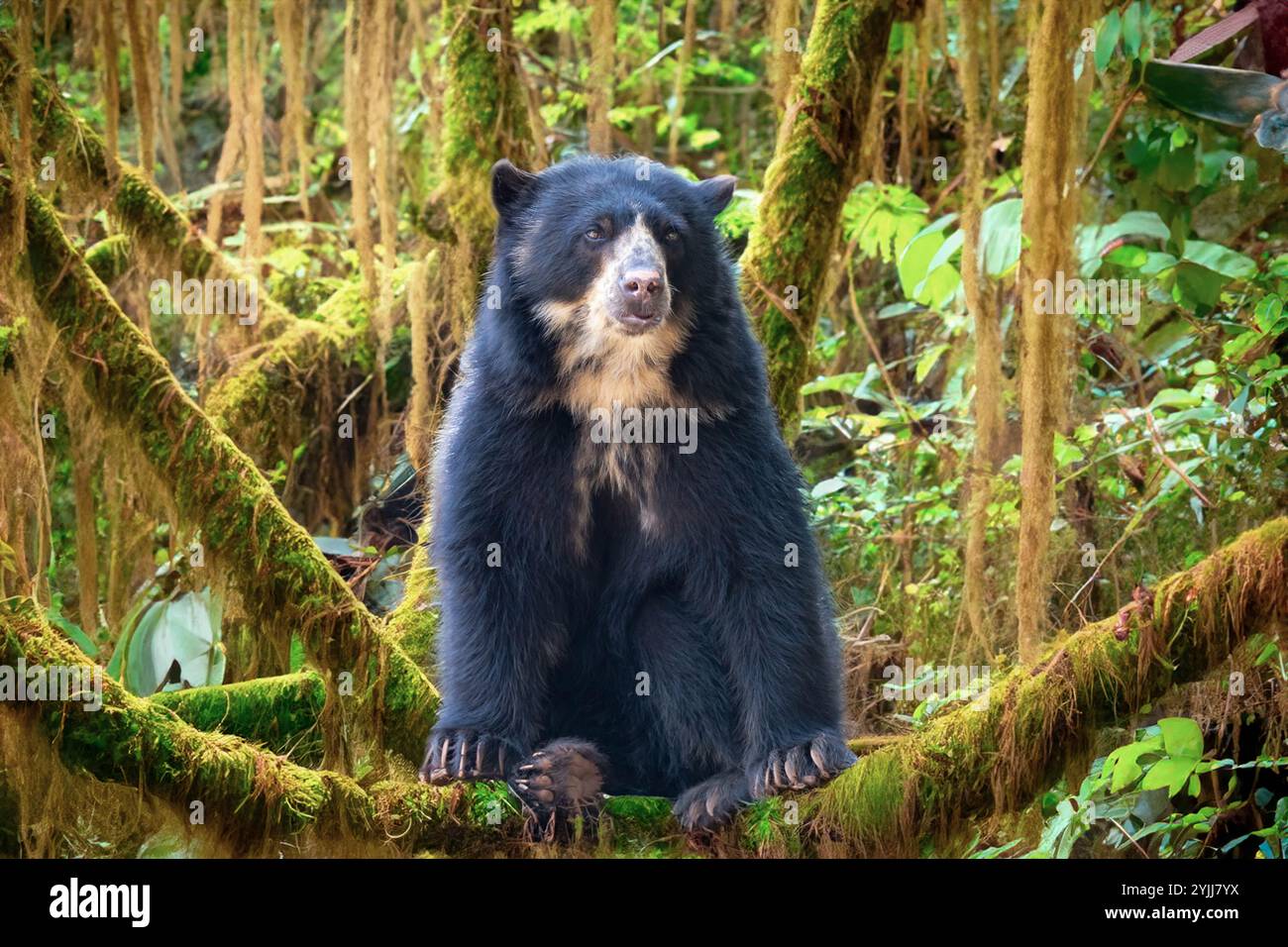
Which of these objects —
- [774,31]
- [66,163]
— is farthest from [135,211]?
[774,31]

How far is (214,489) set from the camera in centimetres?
562

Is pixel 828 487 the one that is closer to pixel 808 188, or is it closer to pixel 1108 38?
pixel 808 188

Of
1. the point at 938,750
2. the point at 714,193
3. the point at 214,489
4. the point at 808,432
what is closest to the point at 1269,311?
the point at 714,193

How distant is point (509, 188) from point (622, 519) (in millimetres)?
1471

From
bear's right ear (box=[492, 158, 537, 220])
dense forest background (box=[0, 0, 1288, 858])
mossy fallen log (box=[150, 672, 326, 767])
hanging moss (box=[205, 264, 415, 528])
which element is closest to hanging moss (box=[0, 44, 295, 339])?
dense forest background (box=[0, 0, 1288, 858])

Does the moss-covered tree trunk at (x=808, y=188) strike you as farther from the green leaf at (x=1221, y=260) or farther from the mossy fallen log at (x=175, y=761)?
the mossy fallen log at (x=175, y=761)


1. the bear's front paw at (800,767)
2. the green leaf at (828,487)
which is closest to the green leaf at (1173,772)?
the bear's front paw at (800,767)

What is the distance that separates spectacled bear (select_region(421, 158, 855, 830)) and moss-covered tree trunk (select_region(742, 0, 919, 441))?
0.79 meters

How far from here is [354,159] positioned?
25.0 ft

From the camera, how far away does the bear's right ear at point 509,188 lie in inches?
242

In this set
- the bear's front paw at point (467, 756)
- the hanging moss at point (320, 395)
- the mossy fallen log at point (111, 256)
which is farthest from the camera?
the mossy fallen log at point (111, 256)

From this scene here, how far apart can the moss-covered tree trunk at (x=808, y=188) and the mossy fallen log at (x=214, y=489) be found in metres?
2.39

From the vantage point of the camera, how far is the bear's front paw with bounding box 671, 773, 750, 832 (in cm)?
523
